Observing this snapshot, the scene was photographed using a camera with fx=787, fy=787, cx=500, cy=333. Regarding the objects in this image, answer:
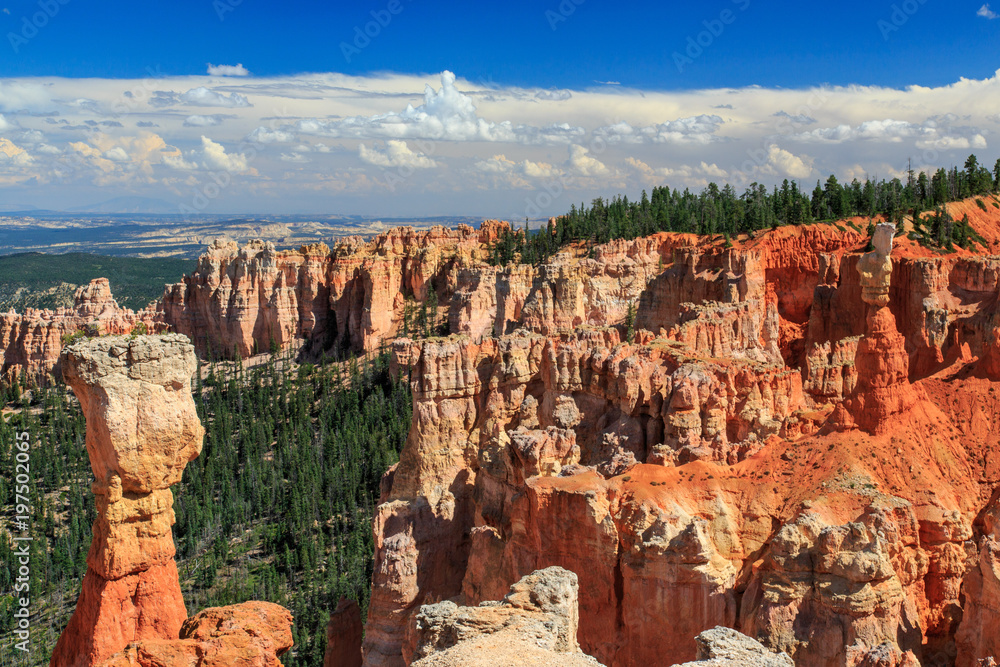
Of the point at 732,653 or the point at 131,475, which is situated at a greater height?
the point at 131,475

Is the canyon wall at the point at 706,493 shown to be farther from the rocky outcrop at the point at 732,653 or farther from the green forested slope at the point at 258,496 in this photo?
the green forested slope at the point at 258,496

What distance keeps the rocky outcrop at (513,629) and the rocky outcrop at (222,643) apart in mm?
2778

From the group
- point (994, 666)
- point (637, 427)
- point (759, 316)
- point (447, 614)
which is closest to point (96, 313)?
point (759, 316)

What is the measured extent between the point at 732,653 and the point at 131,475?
1154 cm

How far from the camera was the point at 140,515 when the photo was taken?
615 inches

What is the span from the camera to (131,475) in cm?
1526

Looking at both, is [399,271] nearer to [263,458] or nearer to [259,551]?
[263,458]

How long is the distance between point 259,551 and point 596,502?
36.8 meters

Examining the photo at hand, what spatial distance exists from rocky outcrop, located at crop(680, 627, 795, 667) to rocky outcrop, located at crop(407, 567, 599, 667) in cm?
196

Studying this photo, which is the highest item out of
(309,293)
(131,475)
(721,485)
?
(131,475)

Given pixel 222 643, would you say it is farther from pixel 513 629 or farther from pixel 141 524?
pixel 513 629

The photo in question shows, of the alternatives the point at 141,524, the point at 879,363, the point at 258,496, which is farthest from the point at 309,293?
the point at 141,524

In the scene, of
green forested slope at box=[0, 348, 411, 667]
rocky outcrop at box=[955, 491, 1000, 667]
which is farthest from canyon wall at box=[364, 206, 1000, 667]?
green forested slope at box=[0, 348, 411, 667]

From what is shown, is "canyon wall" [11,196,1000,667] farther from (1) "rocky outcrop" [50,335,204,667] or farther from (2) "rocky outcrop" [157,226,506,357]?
(2) "rocky outcrop" [157,226,506,357]
